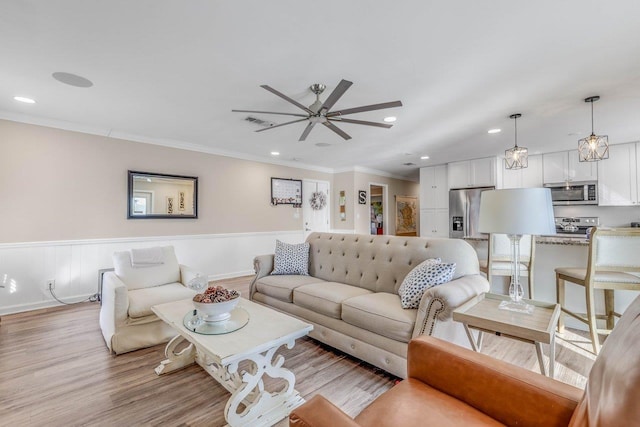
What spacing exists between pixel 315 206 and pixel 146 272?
431 centimetres

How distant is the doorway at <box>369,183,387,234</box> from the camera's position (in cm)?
800

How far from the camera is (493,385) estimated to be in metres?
1.07

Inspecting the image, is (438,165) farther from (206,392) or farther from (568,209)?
(206,392)

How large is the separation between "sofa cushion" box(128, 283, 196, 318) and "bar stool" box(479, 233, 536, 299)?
2.92m

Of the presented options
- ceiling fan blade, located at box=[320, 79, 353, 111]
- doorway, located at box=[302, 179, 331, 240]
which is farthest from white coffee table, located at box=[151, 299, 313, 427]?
doorway, located at box=[302, 179, 331, 240]

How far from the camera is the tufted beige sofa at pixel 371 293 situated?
76.0 inches

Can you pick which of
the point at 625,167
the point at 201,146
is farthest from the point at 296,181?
the point at 625,167

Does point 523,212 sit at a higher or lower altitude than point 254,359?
higher

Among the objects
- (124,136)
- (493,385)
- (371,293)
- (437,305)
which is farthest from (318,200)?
(493,385)

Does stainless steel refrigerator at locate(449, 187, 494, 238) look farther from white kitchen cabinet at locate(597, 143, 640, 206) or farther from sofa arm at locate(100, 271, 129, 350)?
sofa arm at locate(100, 271, 129, 350)

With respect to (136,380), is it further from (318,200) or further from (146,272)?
(318,200)

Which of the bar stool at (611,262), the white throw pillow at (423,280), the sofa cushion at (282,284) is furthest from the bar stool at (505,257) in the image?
the sofa cushion at (282,284)

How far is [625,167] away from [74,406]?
7.56 metres

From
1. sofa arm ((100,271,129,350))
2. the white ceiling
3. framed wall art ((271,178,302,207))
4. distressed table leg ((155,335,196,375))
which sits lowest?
distressed table leg ((155,335,196,375))
